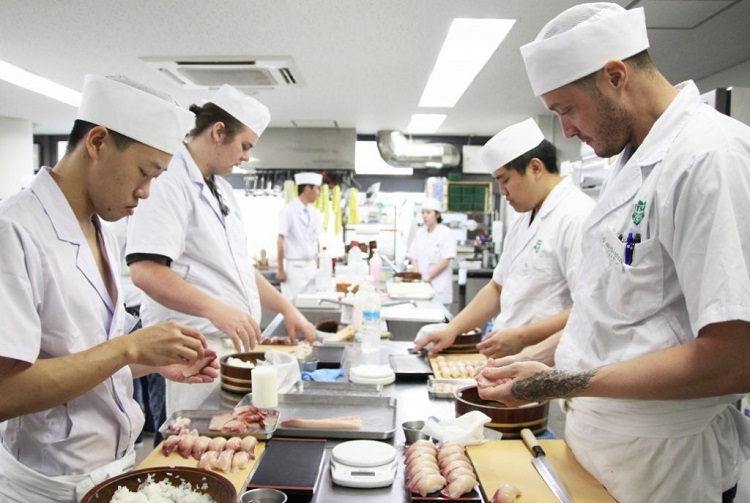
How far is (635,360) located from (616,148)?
522mm

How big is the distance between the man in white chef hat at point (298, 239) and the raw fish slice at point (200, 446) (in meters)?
5.33

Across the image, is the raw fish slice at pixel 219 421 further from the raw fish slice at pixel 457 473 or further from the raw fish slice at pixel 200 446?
the raw fish slice at pixel 457 473

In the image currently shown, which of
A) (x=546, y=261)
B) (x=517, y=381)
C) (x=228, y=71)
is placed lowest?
(x=517, y=381)

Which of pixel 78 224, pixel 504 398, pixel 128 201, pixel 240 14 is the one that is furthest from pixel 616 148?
pixel 240 14

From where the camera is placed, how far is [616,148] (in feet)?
4.57

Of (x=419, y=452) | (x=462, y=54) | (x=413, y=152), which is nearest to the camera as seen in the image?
(x=419, y=452)

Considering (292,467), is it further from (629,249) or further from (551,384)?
(629,249)

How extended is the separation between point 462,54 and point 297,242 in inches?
132

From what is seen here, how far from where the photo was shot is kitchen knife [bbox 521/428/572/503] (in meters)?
1.31

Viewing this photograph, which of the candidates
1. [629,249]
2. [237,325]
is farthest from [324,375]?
[629,249]

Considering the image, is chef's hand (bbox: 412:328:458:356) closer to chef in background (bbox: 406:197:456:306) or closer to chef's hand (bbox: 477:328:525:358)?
chef's hand (bbox: 477:328:525:358)

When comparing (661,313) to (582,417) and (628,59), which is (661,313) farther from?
(628,59)

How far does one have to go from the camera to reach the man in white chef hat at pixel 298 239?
22.4 feet

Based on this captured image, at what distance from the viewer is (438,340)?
99.4 inches
